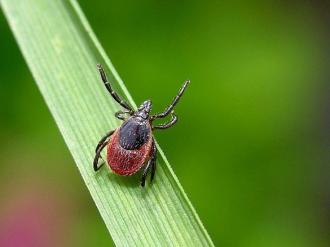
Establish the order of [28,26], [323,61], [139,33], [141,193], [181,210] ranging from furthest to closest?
1. [323,61]
2. [139,33]
3. [28,26]
4. [141,193]
5. [181,210]

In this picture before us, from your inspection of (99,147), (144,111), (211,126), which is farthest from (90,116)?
(211,126)

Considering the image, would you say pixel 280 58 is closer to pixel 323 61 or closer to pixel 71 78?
pixel 323 61

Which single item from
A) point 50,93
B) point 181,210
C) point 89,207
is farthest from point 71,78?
point 89,207

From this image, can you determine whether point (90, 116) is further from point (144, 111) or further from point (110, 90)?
point (144, 111)

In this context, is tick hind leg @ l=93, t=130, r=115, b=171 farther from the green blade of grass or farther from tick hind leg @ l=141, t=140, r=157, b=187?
tick hind leg @ l=141, t=140, r=157, b=187

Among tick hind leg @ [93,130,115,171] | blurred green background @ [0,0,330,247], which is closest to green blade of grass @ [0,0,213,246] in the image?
tick hind leg @ [93,130,115,171]

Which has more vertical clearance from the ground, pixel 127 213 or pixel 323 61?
pixel 323 61
